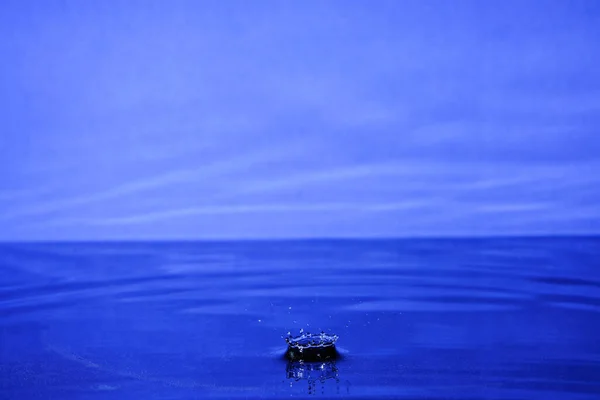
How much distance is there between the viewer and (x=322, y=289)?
1471 inches

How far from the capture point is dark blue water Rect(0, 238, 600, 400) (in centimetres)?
1614

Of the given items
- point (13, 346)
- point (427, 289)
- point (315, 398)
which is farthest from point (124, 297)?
point (315, 398)

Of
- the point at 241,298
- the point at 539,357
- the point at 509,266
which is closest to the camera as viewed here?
the point at 539,357

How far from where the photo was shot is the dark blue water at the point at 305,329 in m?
16.1

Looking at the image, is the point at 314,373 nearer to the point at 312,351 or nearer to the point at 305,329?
the point at 312,351

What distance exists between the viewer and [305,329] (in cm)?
2423

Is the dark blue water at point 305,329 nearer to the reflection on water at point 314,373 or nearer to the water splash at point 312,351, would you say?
the reflection on water at point 314,373

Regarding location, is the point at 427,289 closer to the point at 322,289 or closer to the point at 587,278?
the point at 322,289

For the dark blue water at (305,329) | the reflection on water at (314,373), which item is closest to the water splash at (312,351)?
the reflection on water at (314,373)

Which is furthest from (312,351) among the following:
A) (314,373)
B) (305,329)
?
(305,329)

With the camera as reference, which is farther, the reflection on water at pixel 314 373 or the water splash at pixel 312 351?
the water splash at pixel 312 351

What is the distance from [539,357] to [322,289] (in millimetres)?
19332

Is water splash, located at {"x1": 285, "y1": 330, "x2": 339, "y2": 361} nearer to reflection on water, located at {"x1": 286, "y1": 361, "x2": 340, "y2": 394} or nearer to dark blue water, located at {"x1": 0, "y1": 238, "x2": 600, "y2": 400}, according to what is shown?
reflection on water, located at {"x1": 286, "y1": 361, "x2": 340, "y2": 394}

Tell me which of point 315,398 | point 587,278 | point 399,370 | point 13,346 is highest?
point 587,278
